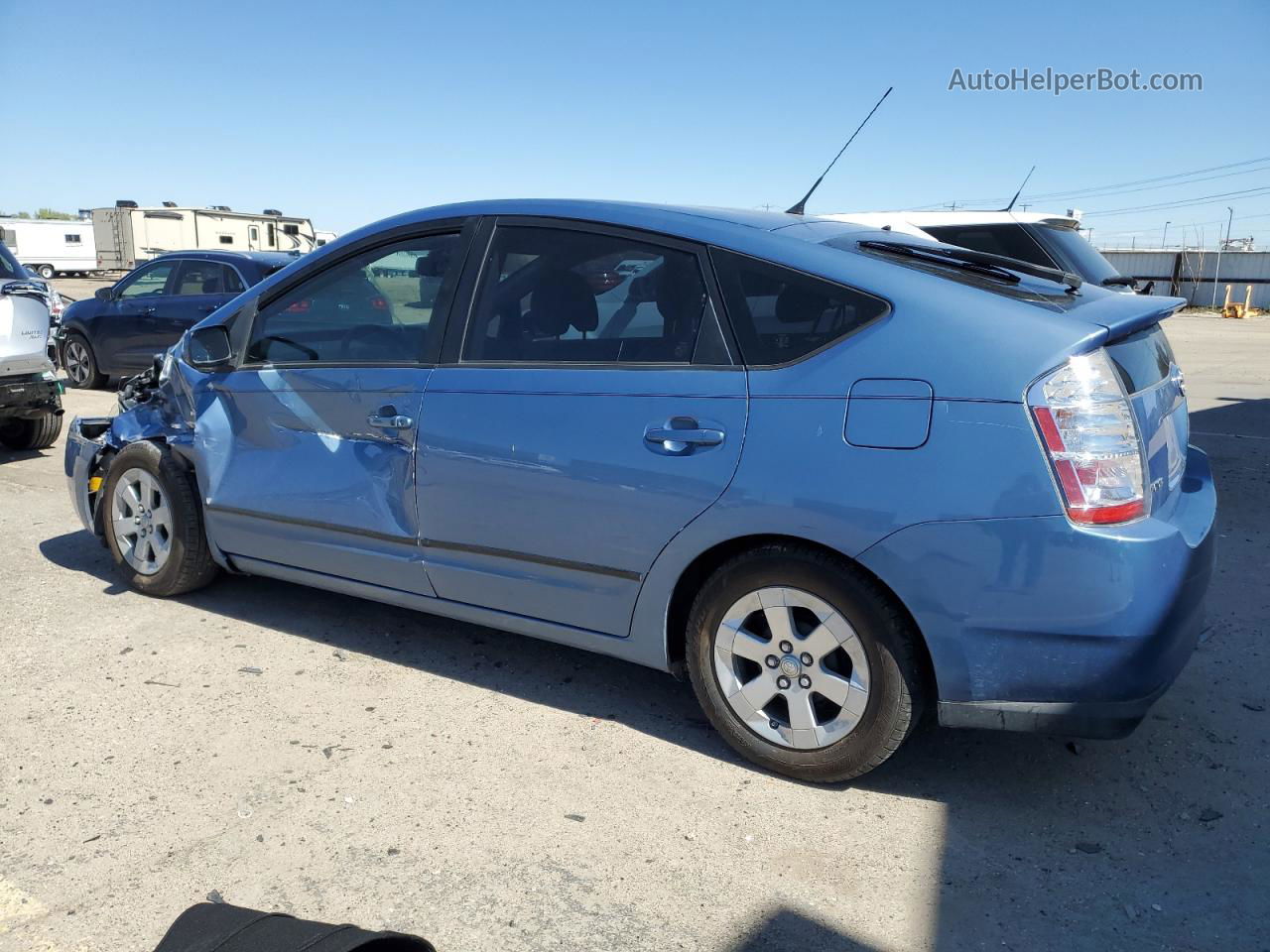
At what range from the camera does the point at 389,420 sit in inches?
152

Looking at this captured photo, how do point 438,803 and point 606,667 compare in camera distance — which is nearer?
point 438,803

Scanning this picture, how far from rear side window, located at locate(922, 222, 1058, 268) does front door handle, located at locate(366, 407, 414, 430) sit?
17.5ft

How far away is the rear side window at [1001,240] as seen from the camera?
25.9ft

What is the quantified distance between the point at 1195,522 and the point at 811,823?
1423 mm

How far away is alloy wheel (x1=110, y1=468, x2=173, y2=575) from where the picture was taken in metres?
4.75

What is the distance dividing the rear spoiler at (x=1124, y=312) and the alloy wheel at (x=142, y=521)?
150 inches

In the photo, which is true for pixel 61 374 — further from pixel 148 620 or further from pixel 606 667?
pixel 606 667

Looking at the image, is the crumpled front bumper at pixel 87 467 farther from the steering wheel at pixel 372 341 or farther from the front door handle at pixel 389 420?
the front door handle at pixel 389 420

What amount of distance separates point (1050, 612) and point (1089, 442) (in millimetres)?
461

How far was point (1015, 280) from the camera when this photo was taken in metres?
3.35

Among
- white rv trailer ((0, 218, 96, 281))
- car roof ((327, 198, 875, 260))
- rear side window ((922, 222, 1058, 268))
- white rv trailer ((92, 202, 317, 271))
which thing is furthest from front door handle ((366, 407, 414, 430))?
white rv trailer ((0, 218, 96, 281))

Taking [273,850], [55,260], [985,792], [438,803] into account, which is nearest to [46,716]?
[273,850]

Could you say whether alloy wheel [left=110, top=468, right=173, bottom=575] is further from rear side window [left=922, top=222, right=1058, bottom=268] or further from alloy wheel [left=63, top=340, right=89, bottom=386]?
alloy wheel [left=63, top=340, right=89, bottom=386]

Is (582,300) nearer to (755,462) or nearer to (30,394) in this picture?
(755,462)
